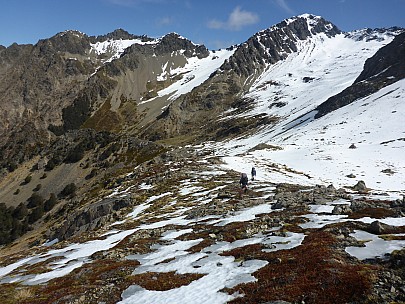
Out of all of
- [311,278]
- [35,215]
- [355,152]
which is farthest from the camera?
[35,215]

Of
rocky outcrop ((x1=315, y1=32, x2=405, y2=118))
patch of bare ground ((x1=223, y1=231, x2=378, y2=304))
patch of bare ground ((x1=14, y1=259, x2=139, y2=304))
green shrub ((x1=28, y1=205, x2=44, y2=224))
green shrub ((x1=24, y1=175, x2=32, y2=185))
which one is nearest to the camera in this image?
patch of bare ground ((x1=223, y1=231, x2=378, y2=304))

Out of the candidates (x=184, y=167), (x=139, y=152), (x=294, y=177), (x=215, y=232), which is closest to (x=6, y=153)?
(x=139, y=152)

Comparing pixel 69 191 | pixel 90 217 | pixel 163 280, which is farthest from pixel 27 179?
pixel 163 280

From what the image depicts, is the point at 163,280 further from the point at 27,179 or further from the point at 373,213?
the point at 27,179

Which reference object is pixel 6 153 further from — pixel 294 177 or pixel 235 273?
pixel 235 273

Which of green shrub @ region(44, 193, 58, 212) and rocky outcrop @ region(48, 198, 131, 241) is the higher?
green shrub @ region(44, 193, 58, 212)

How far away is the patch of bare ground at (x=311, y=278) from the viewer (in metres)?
10.4

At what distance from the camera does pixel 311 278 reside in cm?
1190

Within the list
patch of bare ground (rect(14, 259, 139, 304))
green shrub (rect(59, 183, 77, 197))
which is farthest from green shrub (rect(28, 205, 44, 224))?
patch of bare ground (rect(14, 259, 139, 304))

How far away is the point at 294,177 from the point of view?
167 feet

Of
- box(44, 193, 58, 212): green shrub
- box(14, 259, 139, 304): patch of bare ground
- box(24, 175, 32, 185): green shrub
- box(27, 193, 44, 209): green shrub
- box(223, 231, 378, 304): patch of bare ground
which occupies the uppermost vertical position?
box(24, 175, 32, 185): green shrub

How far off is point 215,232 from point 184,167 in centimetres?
3980

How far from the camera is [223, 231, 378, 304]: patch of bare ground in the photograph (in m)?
10.4

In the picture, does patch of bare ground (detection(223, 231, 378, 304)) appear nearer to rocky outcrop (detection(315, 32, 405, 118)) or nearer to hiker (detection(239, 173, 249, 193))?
hiker (detection(239, 173, 249, 193))
